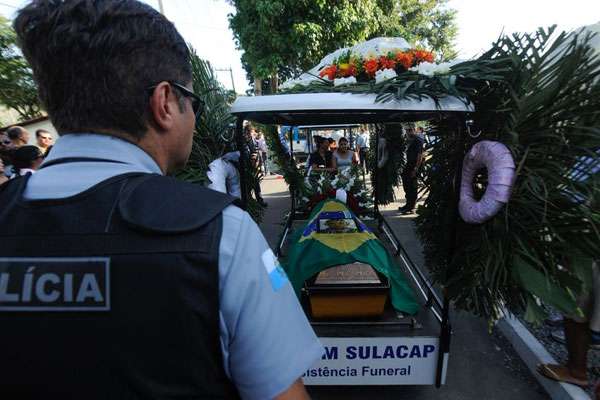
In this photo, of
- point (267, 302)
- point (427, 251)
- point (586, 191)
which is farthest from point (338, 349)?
point (267, 302)

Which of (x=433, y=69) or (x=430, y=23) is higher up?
(x=430, y=23)

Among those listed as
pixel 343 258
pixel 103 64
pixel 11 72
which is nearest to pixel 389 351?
pixel 343 258

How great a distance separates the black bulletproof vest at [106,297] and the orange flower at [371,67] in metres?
2.31

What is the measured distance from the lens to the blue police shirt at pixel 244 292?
734 millimetres

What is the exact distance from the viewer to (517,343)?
3.37m

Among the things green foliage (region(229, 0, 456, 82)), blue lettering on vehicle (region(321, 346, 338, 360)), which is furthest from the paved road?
green foliage (region(229, 0, 456, 82))

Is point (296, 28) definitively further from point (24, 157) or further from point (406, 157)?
point (24, 157)

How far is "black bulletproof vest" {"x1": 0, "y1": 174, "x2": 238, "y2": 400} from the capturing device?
704 millimetres

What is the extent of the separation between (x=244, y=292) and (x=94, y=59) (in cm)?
61

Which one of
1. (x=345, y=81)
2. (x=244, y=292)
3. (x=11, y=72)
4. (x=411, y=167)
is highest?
(x=11, y=72)

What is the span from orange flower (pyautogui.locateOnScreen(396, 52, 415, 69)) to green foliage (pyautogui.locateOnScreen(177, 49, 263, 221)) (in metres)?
1.85

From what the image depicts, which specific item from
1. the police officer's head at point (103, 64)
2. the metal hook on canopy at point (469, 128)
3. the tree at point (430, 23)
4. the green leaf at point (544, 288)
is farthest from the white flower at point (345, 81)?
the tree at point (430, 23)

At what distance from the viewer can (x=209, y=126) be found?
3871 mm

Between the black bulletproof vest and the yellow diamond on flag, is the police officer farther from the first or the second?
the yellow diamond on flag
